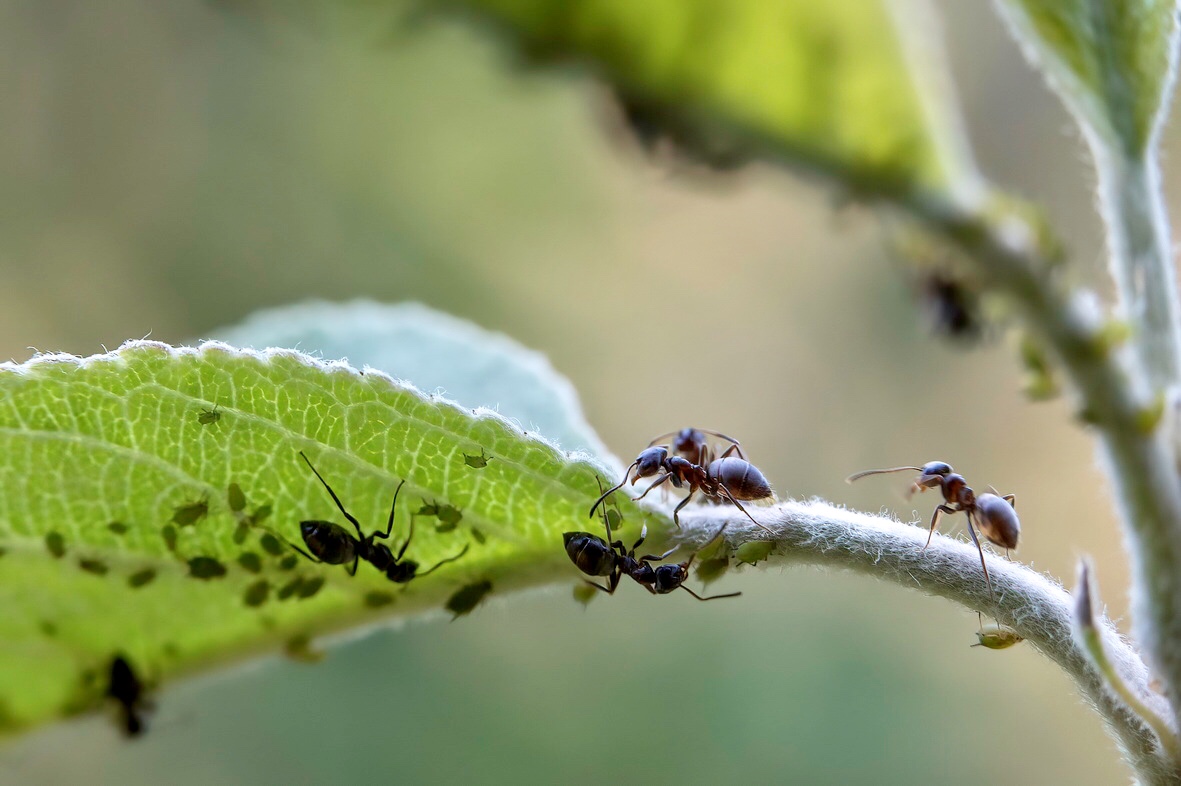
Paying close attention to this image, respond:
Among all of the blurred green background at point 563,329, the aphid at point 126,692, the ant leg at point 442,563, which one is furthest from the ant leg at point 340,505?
the blurred green background at point 563,329

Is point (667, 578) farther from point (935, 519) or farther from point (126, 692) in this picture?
point (126, 692)

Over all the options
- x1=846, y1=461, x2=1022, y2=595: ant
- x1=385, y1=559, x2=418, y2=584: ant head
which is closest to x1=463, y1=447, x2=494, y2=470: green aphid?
x1=385, y1=559, x2=418, y2=584: ant head

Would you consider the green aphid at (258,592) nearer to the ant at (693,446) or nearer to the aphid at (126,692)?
the aphid at (126,692)

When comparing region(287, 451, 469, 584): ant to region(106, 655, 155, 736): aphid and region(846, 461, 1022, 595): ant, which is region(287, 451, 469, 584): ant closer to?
region(106, 655, 155, 736): aphid

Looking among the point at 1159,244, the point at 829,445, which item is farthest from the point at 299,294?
the point at 1159,244

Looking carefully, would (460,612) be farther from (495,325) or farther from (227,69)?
(227,69)
